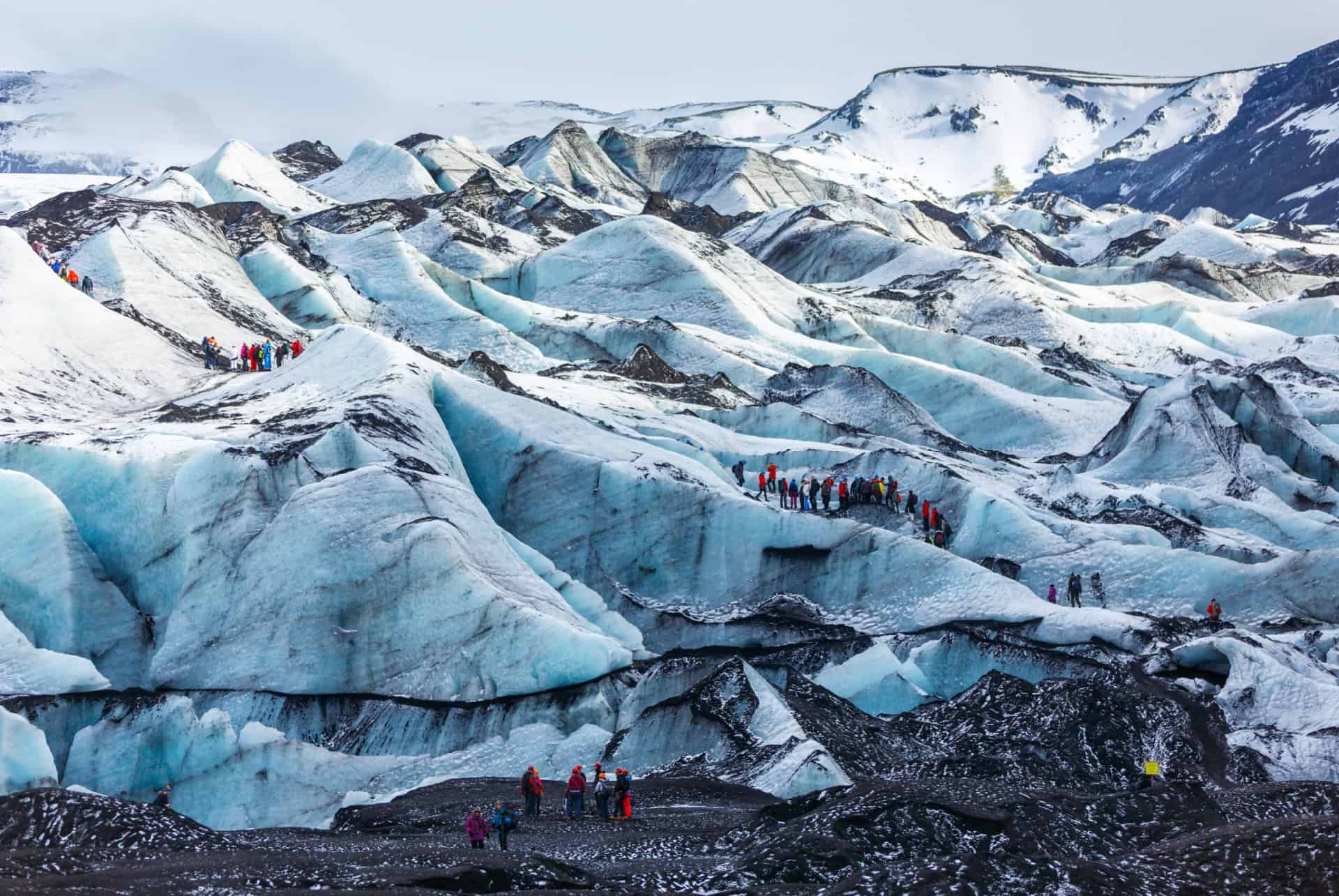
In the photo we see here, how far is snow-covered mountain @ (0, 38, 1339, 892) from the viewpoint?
73.3 feet

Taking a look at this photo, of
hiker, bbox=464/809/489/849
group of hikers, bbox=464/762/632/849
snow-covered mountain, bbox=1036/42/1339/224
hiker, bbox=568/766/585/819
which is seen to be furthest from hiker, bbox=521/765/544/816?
snow-covered mountain, bbox=1036/42/1339/224

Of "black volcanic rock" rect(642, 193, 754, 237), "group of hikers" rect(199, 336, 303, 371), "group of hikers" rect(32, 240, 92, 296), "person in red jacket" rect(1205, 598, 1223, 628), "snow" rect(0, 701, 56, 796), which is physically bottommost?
"snow" rect(0, 701, 56, 796)

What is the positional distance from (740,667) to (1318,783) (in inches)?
386

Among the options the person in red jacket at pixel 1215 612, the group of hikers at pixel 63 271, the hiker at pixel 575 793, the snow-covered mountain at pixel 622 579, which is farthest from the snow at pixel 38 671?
the person in red jacket at pixel 1215 612

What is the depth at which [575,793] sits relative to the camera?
73.3 feet

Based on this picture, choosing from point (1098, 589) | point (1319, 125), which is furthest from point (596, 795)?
point (1319, 125)

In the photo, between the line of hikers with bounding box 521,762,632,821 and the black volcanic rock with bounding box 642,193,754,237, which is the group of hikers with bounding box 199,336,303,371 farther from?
the black volcanic rock with bounding box 642,193,754,237

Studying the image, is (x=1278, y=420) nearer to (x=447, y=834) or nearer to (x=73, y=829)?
(x=447, y=834)

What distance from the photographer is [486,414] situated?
3988cm

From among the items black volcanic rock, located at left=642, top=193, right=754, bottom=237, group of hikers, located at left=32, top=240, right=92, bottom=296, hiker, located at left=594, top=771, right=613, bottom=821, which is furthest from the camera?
black volcanic rock, located at left=642, top=193, right=754, bottom=237

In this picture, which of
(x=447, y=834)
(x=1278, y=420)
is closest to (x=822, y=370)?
(x=1278, y=420)

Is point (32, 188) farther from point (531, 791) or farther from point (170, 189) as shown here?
point (531, 791)

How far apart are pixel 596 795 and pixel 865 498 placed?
19084mm

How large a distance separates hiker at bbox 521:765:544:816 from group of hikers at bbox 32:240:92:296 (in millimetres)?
30072
